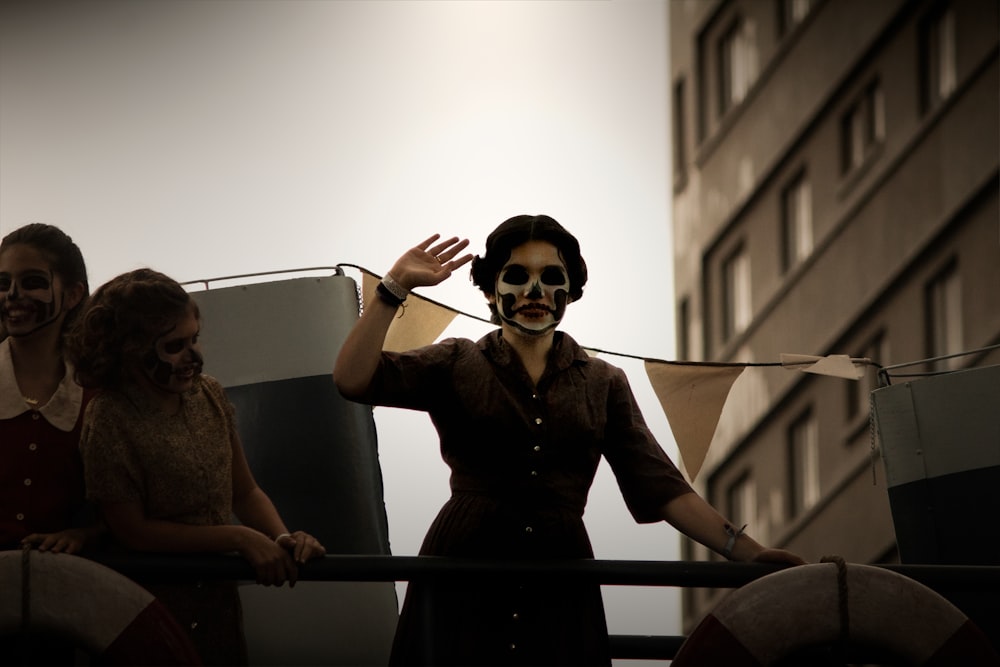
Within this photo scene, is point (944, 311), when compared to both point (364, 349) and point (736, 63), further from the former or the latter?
point (364, 349)

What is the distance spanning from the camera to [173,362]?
2.62 m

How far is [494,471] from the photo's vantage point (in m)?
2.67

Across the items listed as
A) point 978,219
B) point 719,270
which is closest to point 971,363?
point 978,219

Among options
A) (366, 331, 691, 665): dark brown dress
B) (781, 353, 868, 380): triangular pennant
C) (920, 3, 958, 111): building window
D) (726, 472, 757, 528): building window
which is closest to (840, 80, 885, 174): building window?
(920, 3, 958, 111): building window

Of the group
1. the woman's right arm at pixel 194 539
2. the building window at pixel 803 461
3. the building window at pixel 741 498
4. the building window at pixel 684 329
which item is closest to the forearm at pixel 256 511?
the woman's right arm at pixel 194 539

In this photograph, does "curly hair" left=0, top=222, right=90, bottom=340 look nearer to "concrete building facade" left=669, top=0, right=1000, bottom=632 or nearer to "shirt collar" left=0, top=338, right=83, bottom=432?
"shirt collar" left=0, top=338, right=83, bottom=432

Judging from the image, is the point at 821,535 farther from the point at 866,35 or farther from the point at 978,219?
the point at 866,35

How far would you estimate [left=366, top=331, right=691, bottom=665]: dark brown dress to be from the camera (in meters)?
2.62

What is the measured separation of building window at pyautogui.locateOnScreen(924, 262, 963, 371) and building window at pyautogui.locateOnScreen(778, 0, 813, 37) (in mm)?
3124

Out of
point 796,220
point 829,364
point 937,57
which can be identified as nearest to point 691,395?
point 829,364

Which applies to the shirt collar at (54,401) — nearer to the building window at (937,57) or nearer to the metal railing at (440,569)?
the metal railing at (440,569)

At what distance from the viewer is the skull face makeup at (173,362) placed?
2.62 metres

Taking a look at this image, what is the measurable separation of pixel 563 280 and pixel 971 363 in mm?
10003

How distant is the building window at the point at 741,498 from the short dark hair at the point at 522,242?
12.8 meters
